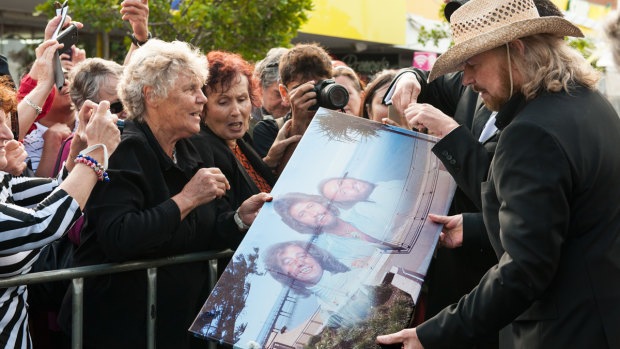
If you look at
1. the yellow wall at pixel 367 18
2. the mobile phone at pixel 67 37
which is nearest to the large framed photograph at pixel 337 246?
the mobile phone at pixel 67 37

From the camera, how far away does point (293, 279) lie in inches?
89.4

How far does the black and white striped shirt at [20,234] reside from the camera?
2.20 m

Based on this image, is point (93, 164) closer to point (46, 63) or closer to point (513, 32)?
point (46, 63)

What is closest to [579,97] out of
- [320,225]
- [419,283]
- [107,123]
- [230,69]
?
[419,283]

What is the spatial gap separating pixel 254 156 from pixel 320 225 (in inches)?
43.6

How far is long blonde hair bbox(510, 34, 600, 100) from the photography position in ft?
6.55

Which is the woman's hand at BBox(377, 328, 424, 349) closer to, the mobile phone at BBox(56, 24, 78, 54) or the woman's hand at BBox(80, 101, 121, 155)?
the woman's hand at BBox(80, 101, 121, 155)

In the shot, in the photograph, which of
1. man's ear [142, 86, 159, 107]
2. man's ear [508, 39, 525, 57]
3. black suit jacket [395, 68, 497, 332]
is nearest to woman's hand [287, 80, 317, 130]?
black suit jacket [395, 68, 497, 332]

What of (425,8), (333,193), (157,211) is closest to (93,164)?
(157,211)

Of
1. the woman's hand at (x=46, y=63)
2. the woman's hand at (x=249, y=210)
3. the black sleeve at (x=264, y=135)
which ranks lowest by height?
the black sleeve at (x=264, y=135)

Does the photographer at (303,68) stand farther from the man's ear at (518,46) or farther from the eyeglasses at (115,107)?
the man's ear at (518,46)

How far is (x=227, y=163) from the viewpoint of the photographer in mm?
3203

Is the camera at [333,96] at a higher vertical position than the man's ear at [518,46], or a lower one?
lower

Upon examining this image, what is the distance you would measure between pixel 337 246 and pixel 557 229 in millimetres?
778
